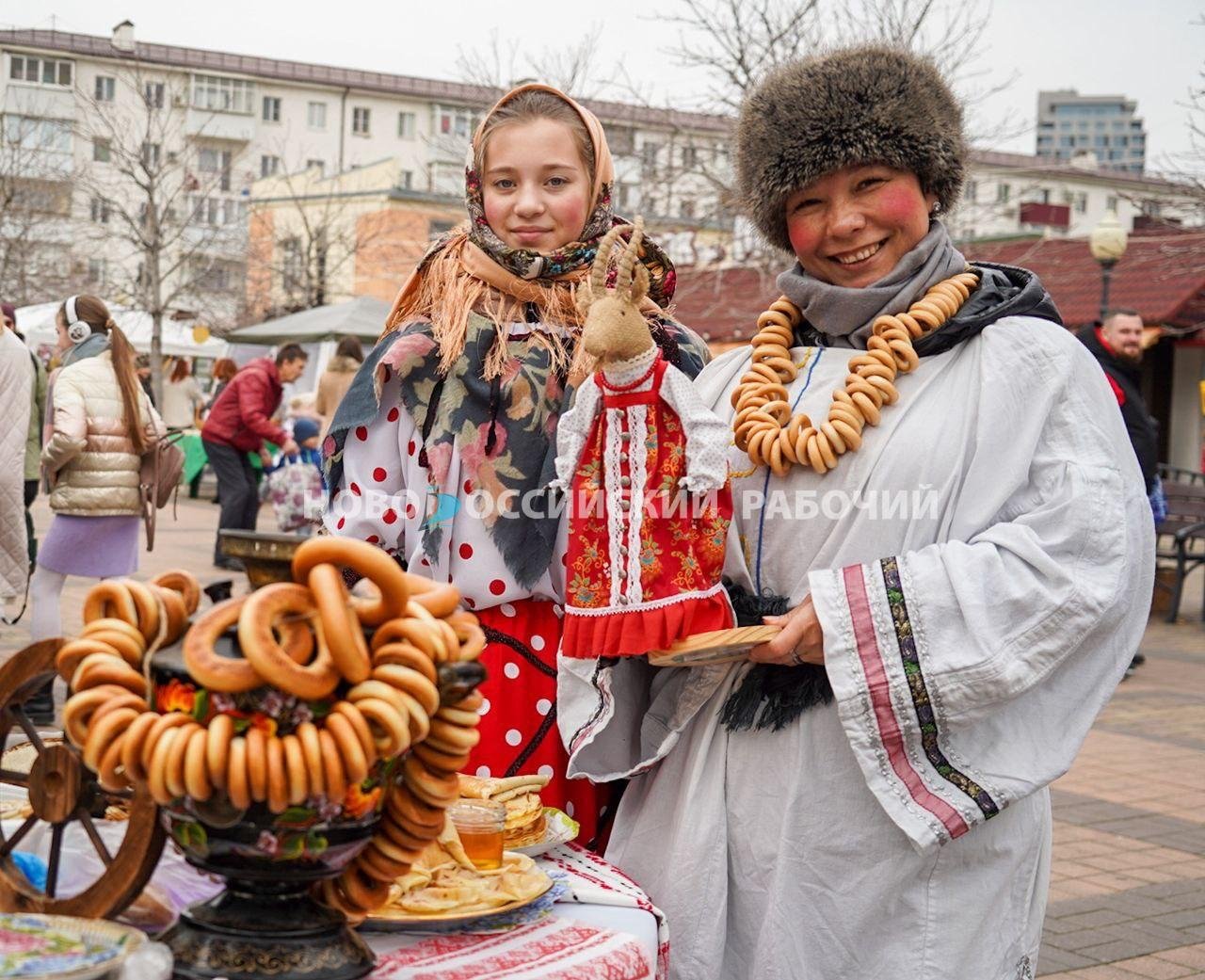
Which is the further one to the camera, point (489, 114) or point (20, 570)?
point (20, 570)

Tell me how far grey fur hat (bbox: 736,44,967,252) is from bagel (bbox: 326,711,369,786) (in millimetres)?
1403

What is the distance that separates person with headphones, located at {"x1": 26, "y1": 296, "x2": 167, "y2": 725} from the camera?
21.6 ft

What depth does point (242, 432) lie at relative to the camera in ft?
35.4

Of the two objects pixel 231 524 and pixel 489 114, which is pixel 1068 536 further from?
pixel 231 524

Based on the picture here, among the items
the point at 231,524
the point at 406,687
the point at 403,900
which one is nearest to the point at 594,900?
the point at 403,900

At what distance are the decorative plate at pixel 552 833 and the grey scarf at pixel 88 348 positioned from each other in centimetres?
531

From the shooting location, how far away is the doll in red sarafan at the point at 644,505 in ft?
7.28

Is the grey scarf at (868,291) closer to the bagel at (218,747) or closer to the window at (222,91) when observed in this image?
the bagel at (218,747)

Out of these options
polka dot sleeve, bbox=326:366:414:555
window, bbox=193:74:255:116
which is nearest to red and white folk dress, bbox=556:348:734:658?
polka dot sleeve, bbox=326:366:414:555

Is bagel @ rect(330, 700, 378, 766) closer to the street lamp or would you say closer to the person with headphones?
the person with headphones

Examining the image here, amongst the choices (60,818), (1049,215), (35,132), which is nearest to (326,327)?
(60,818)

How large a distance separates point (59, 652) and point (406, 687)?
409 mm

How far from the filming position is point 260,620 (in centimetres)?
133

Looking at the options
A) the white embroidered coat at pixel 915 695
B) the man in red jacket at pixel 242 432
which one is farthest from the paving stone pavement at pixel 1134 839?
the white embroidered coat at pixel 915 695
